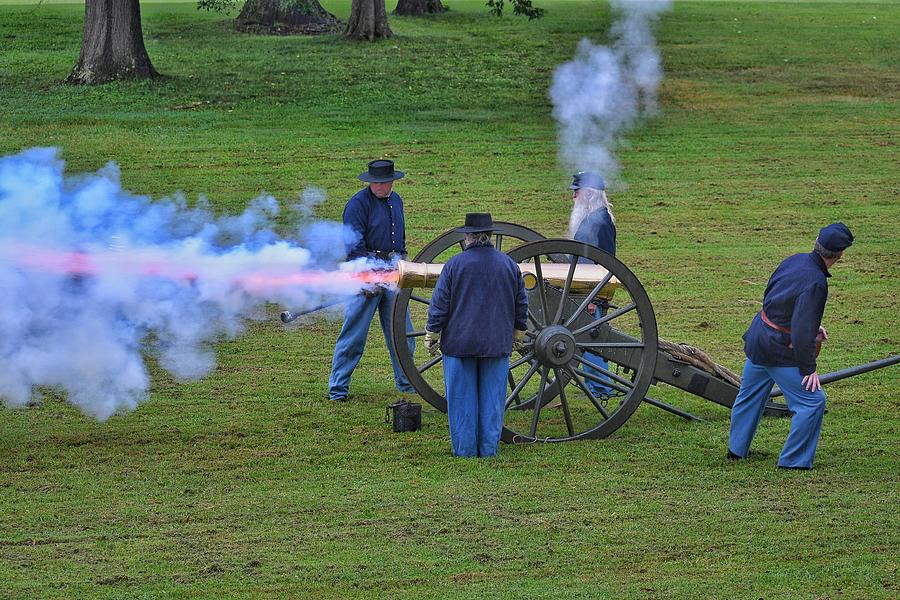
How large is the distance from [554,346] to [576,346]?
18 cm

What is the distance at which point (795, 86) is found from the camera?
25438 millimetres

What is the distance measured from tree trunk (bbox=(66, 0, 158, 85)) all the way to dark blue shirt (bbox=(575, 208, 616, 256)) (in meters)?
14.7

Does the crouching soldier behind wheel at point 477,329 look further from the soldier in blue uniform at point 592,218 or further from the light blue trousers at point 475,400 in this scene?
the soldier in blue uniform at point 592,218

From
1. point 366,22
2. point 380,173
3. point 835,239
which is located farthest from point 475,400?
point 366,22

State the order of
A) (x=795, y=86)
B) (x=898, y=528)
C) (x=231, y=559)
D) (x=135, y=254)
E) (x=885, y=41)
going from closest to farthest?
(x=231, y=559) < (x=898, y=528) < (x=135, y=254) < (x=795, y=86) < (x=885, y=41)

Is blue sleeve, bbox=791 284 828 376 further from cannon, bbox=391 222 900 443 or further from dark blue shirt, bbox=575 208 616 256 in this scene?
dark blue shirt, bbox=575 208 616 256

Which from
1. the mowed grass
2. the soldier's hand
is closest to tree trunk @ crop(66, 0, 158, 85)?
the mowed grass

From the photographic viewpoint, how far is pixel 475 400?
873 centimetres

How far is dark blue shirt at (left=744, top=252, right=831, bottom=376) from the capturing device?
8.16 m

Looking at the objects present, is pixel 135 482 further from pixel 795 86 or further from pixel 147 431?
pixel 795 86

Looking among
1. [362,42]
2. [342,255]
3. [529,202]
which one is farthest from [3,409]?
[362,42]

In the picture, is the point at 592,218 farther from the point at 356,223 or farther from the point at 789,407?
the point at 789,407

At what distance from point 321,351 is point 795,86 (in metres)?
16.3

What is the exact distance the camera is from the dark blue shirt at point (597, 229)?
1003 centimetres
